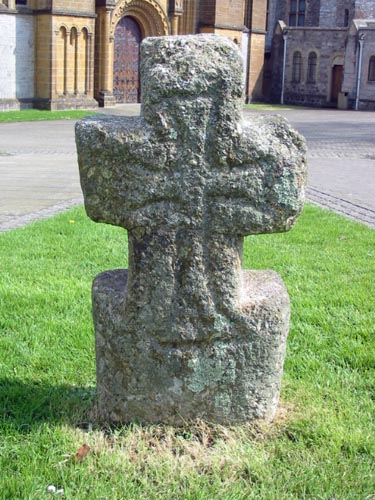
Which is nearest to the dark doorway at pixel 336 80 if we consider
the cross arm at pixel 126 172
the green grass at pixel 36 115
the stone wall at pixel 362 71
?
the stone wall at pixel 362 71

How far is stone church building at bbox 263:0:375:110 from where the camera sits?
4186 centimetres

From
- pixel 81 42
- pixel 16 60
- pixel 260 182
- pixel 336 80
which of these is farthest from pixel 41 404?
pixel 336 80

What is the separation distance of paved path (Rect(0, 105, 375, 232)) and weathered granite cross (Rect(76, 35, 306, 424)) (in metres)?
5.64

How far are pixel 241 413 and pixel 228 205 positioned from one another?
39.8 inches

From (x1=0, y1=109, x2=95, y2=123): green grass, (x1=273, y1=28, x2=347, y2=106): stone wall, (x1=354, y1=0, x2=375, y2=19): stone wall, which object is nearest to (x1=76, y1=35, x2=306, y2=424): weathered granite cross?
(x1=0, y1=109, x2=95, y2=123): green grass

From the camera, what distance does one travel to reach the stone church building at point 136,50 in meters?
30.0

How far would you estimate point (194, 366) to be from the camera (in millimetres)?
3559

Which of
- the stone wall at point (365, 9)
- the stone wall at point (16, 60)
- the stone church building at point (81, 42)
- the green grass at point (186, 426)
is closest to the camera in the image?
the green grass at point (186, 426)

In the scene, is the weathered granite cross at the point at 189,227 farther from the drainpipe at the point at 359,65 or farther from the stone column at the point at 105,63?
the drainpipe at the point at 359,65

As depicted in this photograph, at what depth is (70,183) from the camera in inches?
496

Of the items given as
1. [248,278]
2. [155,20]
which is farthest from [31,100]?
[248,278]

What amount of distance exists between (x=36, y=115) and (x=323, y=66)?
72.5 feet

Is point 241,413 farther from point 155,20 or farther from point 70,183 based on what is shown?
point 155,20

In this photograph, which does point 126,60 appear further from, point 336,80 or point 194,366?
point 194,366
